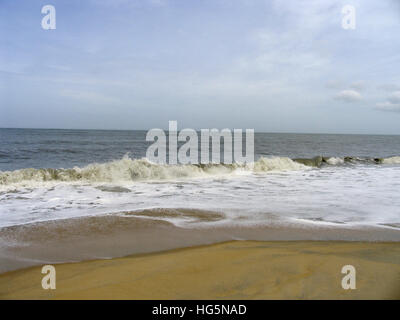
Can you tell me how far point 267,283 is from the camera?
2.93 meters

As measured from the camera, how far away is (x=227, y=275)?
3.11m

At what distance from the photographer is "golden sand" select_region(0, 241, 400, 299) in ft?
8.99

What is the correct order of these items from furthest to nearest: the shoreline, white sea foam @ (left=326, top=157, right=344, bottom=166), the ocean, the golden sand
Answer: white sea foam @ (left=326, top=157, right=344, bottom=166)
the ocean
the shoreline
the golden sand

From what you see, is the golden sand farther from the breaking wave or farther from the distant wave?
the breaking wave

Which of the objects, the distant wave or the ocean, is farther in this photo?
the distant wave

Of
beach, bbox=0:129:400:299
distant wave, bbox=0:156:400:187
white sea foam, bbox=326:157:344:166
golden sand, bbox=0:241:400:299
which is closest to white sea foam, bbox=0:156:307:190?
distant wave, bbox=0:156:400:187

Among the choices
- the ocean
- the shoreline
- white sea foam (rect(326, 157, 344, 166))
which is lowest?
the shoreline

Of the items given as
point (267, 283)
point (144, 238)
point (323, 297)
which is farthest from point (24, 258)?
point (323, 297)

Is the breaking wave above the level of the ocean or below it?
above

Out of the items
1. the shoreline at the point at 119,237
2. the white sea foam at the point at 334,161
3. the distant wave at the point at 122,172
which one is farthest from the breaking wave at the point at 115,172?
the white sea foam at the point at 334,161

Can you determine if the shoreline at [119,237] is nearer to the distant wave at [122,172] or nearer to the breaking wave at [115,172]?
the distant wave at [122,172]

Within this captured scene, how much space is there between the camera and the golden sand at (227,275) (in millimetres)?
2740

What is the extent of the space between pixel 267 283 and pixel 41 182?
9073mm

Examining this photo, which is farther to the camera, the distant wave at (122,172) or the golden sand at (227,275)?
the distant wave at (122,172)
